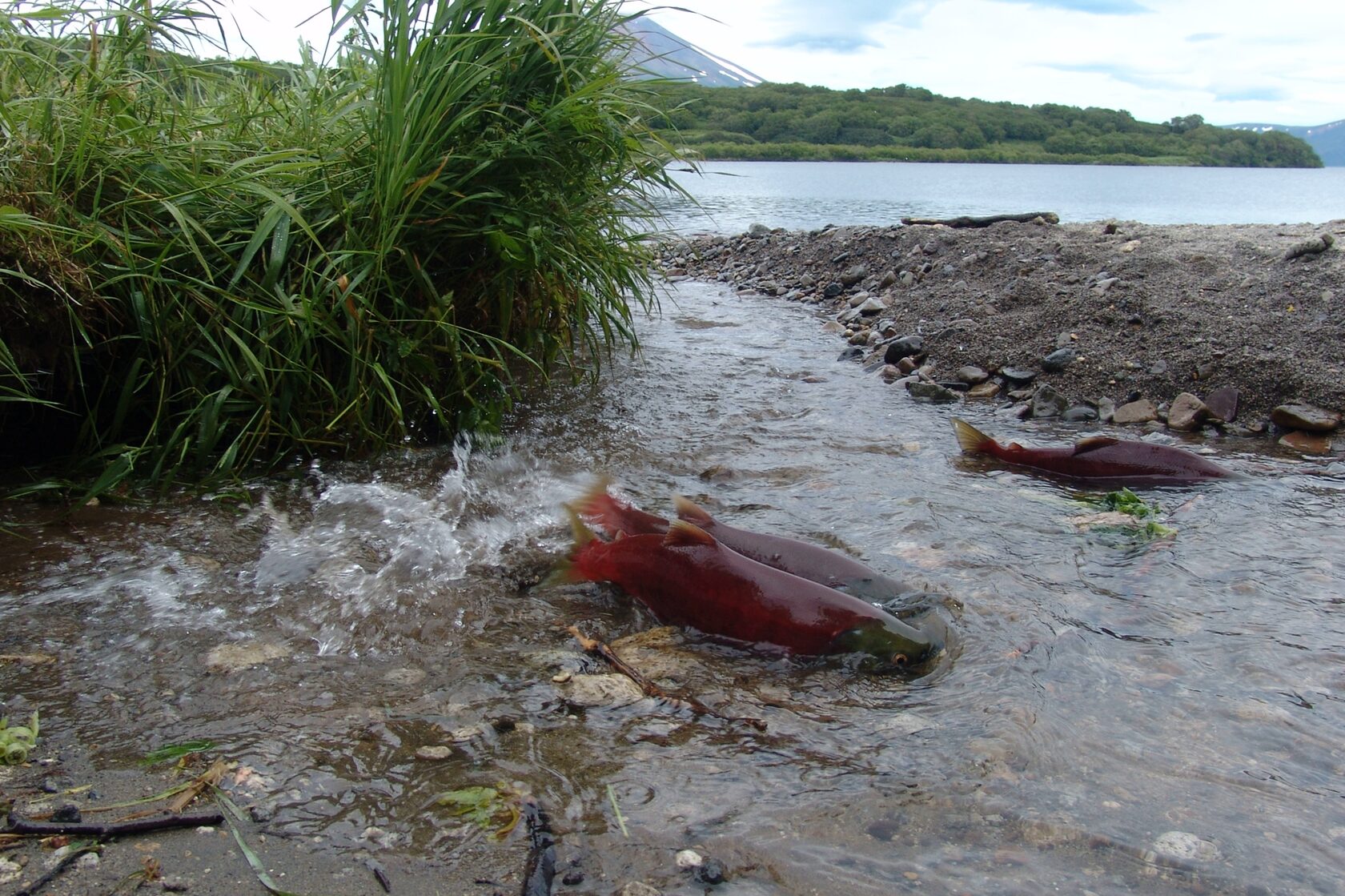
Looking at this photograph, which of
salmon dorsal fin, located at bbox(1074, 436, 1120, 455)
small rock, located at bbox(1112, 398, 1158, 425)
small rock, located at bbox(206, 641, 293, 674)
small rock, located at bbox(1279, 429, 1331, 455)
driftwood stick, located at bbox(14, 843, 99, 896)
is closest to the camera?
driftwood stick, located at bbox(14, 843, 99, 896)

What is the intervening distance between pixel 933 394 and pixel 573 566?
424 centimetres

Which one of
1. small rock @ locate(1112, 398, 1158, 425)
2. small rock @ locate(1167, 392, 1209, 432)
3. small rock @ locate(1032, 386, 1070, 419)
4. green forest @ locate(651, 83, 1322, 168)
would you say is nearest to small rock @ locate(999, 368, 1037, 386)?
small rock @ locate(1032, 386, 1070, 419)

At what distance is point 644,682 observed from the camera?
288cm

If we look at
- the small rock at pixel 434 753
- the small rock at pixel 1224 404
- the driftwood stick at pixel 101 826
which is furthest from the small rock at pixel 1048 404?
the driftwood stick at pixel 101 826

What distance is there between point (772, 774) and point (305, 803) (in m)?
1.23

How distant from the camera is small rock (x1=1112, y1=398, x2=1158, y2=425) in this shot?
6.18m

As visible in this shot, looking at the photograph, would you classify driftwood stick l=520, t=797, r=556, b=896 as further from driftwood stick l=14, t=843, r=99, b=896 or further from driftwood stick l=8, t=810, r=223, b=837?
driftwood stick l=14, t=843, r=99, b=896

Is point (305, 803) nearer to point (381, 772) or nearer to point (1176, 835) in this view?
point (381, 772)

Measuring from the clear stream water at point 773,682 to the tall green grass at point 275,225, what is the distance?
19.5 inches

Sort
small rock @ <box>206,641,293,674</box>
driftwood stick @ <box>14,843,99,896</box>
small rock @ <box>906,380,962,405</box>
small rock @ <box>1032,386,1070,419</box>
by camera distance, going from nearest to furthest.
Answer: driftwood stick @ <box>14,843,99,896</box> < small rock @ <box>206,641,293,674</box> < small rock @ <box>1032,386,1070,419</box> < small rock @ <box>906,380,962,405</box>

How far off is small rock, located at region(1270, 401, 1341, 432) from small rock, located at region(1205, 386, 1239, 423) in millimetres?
233

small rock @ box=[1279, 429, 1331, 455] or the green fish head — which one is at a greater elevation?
small rock @ box=[1279, 429, 1331, 455]

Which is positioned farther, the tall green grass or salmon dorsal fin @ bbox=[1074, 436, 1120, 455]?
salmon dorsal fin @ bbox=[1074, 436, 1120, 455]

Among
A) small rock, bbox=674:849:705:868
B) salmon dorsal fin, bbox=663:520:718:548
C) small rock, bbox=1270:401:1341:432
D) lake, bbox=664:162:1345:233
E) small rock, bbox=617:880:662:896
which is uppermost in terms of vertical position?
lake, bbox=664:162:1345:233
